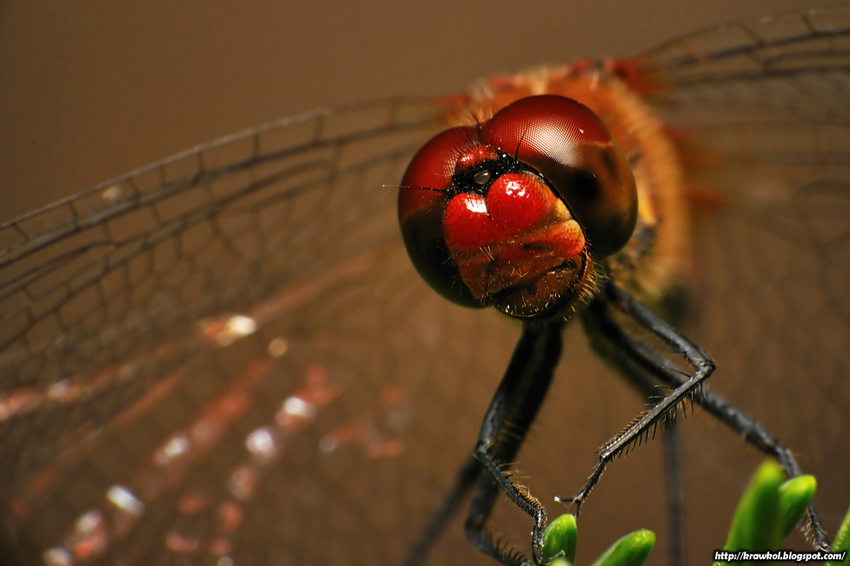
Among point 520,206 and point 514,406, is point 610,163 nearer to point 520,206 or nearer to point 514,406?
point 520,206

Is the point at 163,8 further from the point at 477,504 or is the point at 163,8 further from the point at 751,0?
the point at 751,0

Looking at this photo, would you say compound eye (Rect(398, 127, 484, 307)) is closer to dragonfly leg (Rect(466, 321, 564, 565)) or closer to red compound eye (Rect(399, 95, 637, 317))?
red compound eye (Rect(399, 95, 637, 317))

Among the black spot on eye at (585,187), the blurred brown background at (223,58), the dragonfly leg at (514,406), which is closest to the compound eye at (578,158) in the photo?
the black spot on eye at (585,187)

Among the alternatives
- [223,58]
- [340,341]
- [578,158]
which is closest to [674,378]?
[578,158]

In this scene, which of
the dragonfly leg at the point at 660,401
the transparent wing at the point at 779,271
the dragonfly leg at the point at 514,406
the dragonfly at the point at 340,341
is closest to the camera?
the dragonfly leg at the point at 660,401

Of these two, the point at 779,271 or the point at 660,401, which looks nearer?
the point at 660,401

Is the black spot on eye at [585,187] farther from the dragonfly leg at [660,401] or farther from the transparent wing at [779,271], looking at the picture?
the transparent wing at [779,271]
